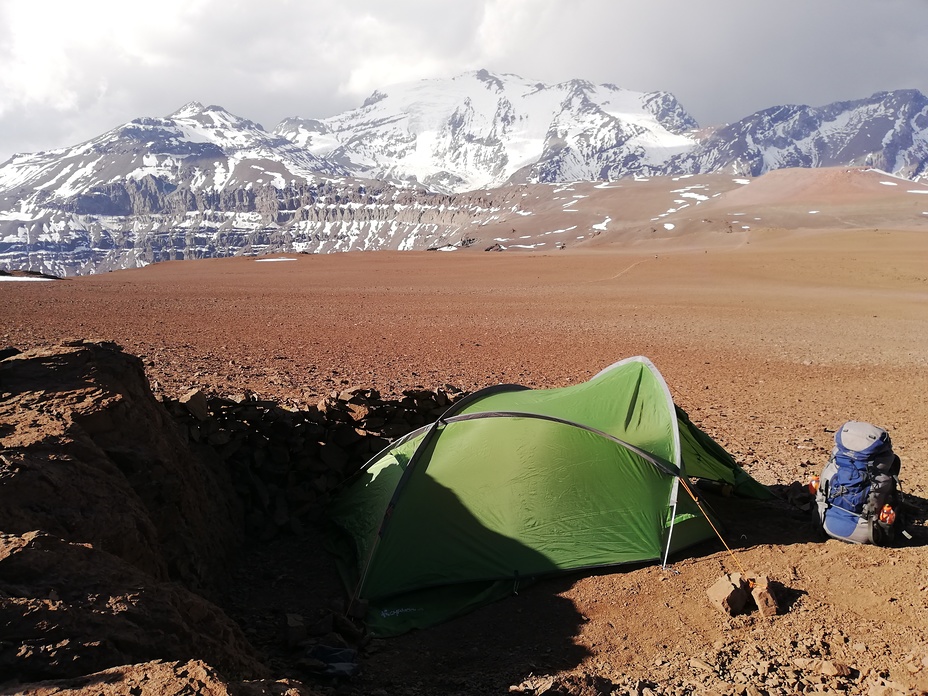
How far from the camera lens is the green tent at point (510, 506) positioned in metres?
6.39

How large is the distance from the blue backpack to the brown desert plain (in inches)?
8.9

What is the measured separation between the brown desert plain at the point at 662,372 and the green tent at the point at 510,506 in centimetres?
29

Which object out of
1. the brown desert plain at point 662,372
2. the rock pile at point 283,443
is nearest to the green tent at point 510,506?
the brown desert plain at point 662,372

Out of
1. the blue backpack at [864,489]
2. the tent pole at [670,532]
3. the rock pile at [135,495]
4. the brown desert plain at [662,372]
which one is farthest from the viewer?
the tent pole at [670,532]

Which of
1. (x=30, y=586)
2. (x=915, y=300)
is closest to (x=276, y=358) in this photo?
(x=30, y=586)

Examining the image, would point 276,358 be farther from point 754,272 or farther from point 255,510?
point 754,272

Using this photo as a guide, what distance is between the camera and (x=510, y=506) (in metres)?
6.70

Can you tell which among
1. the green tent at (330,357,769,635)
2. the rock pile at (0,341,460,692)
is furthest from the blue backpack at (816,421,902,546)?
the rock pile at (0,341,460,692)

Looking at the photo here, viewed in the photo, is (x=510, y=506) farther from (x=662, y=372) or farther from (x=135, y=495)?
(x=662, y=372)

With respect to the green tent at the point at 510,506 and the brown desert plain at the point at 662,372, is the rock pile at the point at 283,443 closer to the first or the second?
the brown desert plain at the point at 662,372

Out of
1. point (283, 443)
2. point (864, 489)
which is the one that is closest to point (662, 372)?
point (864, 489)

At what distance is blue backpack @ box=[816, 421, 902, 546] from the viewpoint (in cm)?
631

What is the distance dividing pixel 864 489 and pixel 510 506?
352 centimetres

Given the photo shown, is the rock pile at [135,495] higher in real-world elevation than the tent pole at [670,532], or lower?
higher
